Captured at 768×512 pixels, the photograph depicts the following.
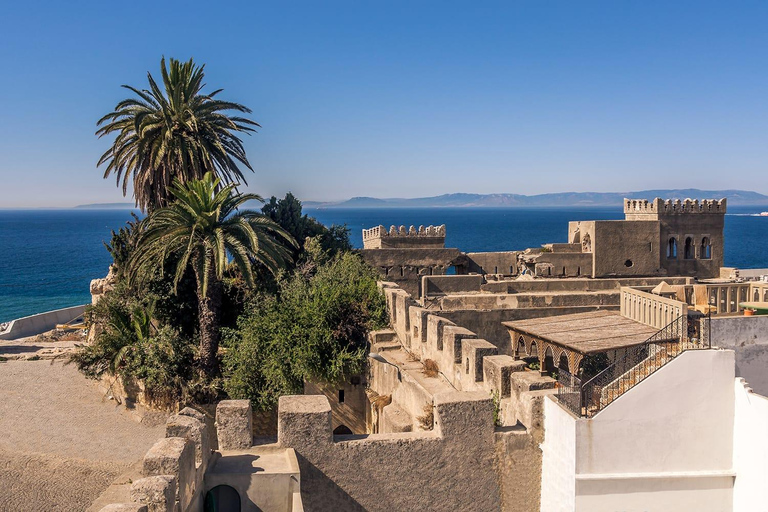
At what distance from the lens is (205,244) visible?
19.2 metres

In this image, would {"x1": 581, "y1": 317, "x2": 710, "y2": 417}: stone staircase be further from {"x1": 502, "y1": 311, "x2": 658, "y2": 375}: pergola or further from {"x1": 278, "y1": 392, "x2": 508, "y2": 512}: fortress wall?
{"x1": 502, "y1": 311, "x2": 658, "y2": 375}: pergola

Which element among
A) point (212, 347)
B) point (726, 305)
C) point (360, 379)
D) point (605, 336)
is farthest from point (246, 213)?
point (726, 305)

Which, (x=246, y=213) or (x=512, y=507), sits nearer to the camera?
(x=512, y=507)

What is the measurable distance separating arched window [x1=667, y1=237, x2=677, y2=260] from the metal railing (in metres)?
18.4

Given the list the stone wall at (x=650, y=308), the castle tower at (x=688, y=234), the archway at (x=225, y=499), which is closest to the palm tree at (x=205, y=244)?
the stone wall at (x=650, y=308)

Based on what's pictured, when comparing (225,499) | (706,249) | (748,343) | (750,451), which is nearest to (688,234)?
(706,249)

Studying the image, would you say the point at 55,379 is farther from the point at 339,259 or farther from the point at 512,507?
the point at 512,507

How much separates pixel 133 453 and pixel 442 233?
1505 cm

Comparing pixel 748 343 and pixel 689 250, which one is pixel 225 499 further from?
pixel 689 250

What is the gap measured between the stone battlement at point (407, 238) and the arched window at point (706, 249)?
1137 centimetres

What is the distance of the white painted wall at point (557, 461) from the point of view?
965 cm

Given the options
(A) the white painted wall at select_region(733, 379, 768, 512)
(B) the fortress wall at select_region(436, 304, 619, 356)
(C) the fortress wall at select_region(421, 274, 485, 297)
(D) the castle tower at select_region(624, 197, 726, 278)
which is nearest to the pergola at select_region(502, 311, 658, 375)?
(B) the fortress wall at select_region(436, 304, 619, 356)

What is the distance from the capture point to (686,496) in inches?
417

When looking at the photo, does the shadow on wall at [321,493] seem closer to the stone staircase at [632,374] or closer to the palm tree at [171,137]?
the stone staircase at [632,374]
